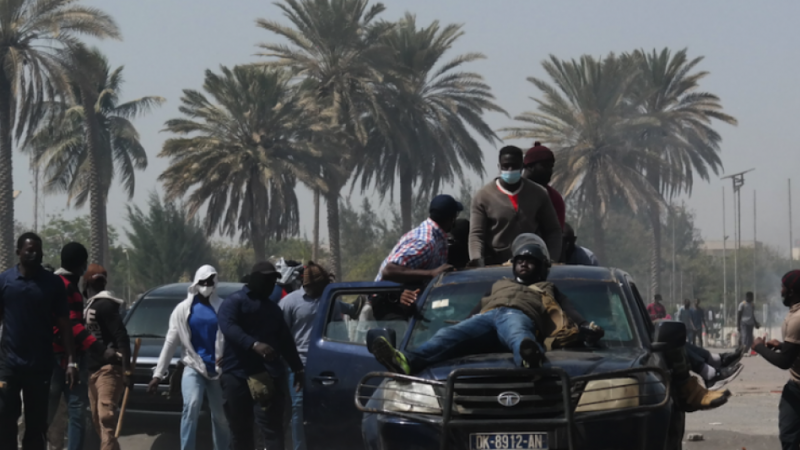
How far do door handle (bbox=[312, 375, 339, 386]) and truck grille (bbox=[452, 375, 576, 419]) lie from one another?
1.99 metres

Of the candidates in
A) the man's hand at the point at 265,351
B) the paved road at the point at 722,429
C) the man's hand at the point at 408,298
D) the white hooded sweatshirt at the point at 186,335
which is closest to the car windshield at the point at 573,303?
the man's hand at the point at 408,298

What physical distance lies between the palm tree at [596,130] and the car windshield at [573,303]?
3757cm

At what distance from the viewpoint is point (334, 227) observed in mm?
41812

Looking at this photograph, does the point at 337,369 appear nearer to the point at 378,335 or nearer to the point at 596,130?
the point at 378,335

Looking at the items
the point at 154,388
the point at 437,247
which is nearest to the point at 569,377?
the point at 437,247

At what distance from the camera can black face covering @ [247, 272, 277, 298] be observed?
8766 millimetres

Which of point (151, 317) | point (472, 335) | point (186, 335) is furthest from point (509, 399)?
point (151, 317)

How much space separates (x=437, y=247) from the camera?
8.24 metres

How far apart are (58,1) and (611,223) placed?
79357mm

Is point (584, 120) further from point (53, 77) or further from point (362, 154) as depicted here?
point (53, 77)

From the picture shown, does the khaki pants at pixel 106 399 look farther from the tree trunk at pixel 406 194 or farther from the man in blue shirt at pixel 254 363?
the tree trunk at pixel 406 194

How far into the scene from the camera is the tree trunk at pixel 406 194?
4406cm

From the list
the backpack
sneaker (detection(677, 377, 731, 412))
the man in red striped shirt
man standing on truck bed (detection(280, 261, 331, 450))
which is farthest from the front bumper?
man standing on truck bed (detection(280, 261, 331, 450))

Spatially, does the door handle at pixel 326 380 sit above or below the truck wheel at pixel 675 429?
above
